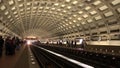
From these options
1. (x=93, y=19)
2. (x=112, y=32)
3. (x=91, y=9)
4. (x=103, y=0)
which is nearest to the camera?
(x=103, y=0)

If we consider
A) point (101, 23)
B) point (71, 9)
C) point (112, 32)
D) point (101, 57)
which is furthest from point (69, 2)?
point (101, 57)

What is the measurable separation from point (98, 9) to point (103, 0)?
5889mm

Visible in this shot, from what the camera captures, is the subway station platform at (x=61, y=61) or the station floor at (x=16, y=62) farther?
the station floor at (x=16, y=62)

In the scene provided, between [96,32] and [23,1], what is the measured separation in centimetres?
1887

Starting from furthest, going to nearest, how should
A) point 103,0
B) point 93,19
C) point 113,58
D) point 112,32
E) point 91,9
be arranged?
point 93,19, point 91,9, point 112,32, point 103,0, point 113,58

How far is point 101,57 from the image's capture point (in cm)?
1641

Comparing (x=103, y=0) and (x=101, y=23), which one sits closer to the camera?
(x=103, y=0)

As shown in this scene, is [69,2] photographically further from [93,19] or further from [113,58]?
[113,58]

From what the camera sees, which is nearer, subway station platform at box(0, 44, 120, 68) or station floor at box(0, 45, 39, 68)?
subway station platform at box(0, 44, 120, 68)

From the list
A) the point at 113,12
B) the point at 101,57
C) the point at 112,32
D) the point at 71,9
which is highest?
the point at 71,9

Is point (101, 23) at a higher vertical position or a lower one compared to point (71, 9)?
lower

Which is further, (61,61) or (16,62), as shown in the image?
(16,62)

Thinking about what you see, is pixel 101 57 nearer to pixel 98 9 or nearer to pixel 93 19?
pixel 98 9

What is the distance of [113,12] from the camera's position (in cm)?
3725
